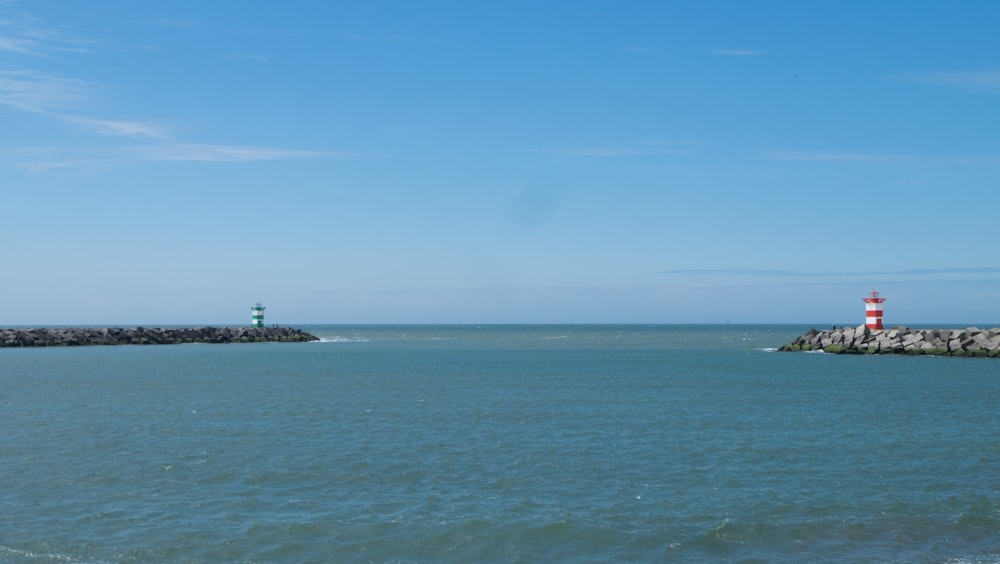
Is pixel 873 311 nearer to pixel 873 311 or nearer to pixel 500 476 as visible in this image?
pixel 873 311

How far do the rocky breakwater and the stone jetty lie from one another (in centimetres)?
7452

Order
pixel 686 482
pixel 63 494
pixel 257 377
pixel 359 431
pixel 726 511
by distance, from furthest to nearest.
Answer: pixel 257 377 < pixel 359 431 < pixel 686 482 < pixel 63 494 < pixel 726 511

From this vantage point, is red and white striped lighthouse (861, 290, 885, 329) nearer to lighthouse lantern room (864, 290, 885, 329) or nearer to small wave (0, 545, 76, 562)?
lighthouse lantern room (864, 290, 885, 329)

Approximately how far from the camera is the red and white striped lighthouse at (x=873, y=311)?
76.8m

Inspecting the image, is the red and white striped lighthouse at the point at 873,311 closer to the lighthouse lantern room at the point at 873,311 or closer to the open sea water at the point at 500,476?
the lighthouse lantern room at the point at 873,311

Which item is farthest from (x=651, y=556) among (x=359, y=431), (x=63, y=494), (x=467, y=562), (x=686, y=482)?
(x=359, y=431)

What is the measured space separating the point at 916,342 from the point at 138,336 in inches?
3510

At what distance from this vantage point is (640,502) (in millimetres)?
17750

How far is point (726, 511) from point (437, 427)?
13.4 metres

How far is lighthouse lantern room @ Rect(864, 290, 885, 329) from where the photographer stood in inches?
3024

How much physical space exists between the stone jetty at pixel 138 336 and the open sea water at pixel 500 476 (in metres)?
72.7

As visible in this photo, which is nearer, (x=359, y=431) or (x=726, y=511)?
(x=726, y=511)

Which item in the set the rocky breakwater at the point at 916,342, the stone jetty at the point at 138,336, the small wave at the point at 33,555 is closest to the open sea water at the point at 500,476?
the small wave at the point at 33,555

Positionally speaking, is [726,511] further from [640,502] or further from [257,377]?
[257,377]
